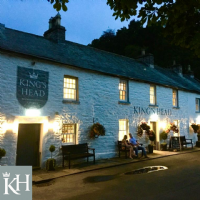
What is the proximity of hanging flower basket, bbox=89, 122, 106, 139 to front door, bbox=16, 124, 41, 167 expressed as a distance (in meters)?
3.12

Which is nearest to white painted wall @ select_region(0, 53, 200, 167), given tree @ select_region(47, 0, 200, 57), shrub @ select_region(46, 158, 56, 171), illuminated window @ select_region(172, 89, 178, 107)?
shrub @ select_region(46, 158, 56, 171)

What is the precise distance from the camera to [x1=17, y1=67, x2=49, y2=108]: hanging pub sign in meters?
10.4

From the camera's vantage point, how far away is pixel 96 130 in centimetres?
1248

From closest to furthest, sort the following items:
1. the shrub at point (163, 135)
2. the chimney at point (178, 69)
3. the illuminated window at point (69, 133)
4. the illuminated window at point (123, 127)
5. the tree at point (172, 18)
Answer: the tree at point (172, 18) → the illuminated window at point (69, 133) → the illuminated window at point (123, 127) → the shrub at point (163, 135) → the chimney at point (178, 69)

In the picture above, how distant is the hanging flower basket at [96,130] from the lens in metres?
12.5

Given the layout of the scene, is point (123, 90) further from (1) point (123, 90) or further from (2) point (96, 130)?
(2) point (96, 130)

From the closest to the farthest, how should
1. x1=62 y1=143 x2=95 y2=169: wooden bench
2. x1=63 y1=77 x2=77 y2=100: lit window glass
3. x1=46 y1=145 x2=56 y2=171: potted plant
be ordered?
1. x1=46 y1=145 x2=56 y2=171: potted plant
2. x1=62 y1=143 x2=95 y2=169: wooden bench
3. x1=63 y1=77 x2=77 y2=100: lit window glass

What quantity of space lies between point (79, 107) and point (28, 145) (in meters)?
3.47

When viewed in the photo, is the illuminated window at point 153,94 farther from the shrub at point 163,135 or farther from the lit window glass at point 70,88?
the lit window glass at point 70,88

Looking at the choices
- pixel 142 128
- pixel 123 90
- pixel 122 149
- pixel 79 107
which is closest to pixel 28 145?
pixel 79 107

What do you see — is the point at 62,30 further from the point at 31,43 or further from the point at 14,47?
the point at 14,47

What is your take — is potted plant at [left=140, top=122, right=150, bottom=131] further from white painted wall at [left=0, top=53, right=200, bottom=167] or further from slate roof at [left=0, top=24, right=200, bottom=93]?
slate roof at [left=0, top=24, right=200, bottom=93]

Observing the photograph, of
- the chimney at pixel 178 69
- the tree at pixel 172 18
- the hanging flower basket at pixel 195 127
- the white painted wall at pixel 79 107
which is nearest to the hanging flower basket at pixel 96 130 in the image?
the white painted wall at pixel 79 107

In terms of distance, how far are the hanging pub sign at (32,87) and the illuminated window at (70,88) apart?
1.31m
